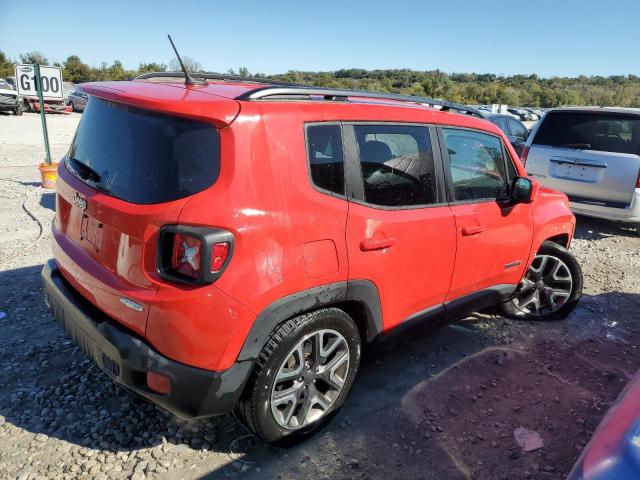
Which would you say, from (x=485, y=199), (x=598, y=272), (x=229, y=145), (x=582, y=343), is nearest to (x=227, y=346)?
(x=229, y=145)

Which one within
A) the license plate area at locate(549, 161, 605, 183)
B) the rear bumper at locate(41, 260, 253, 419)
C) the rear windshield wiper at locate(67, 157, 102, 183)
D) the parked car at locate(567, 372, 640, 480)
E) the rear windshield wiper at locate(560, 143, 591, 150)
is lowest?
the rear bumper at locate(41, 260, 253, 419)

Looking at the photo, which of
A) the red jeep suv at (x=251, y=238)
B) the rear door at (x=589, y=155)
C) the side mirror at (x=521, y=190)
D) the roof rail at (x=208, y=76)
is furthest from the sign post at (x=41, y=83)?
the rear door at (x=589, y=155)

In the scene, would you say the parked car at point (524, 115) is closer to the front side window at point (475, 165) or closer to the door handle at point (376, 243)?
the front side window at point (475, 165)

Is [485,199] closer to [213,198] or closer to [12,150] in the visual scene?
[213,198]

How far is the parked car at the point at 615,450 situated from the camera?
149cm

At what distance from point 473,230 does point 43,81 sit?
877cm

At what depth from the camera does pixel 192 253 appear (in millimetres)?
2066

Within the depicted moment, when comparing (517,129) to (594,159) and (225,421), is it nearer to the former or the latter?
(594,159)

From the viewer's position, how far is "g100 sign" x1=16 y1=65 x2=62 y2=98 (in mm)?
8633

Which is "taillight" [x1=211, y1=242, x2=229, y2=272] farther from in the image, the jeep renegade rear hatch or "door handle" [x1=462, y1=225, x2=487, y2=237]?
"door handle" [x1=462, y1=225, x2=487, y2=237]

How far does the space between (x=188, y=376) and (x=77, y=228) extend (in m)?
1.09

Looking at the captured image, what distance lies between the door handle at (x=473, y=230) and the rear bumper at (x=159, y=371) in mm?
1699

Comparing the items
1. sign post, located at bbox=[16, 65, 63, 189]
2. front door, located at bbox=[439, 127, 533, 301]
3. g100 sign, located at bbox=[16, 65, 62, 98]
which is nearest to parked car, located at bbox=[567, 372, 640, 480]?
front door, located at bbox=[439, 127, 533, 301]

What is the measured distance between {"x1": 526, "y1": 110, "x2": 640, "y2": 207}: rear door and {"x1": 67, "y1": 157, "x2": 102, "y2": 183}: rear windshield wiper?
631 cm
